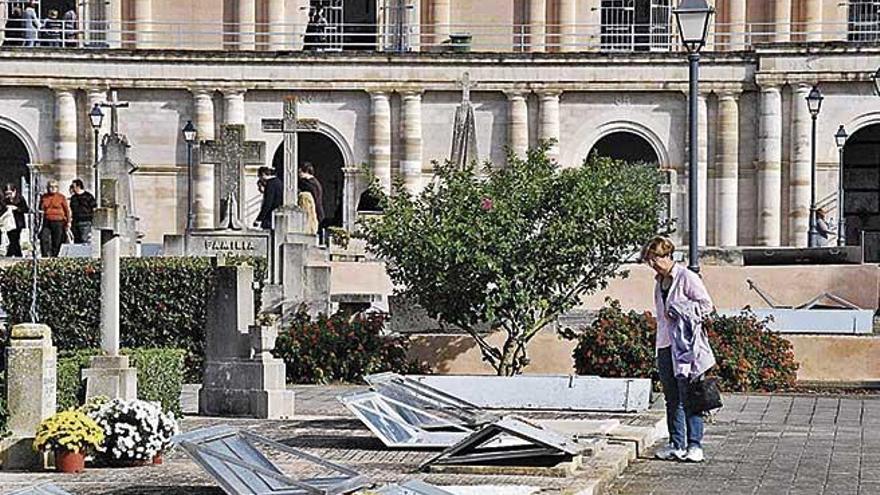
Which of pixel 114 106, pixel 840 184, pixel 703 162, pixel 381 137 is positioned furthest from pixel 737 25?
pixel 114 106

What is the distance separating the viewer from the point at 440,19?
52.6m

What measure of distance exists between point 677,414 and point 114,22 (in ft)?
121

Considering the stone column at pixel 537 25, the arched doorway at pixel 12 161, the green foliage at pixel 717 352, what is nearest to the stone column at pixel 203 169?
the arched doorway at pixel 12 161

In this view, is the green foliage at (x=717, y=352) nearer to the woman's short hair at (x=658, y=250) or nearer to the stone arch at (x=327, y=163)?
the woman's short hair at (x=658, y=250)

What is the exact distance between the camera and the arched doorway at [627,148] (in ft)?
169

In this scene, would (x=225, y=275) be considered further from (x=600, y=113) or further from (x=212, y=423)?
(x=600, y=113)

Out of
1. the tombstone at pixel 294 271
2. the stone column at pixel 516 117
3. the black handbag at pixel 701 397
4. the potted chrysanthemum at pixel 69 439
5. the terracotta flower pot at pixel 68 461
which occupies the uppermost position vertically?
the stone column at pixel 516 117

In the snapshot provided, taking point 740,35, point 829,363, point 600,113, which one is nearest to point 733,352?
point 829,363

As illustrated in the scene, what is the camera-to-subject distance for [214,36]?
52281mm

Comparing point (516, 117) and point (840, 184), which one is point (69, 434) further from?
point (840, 184)

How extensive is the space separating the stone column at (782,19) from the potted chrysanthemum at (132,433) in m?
37.4

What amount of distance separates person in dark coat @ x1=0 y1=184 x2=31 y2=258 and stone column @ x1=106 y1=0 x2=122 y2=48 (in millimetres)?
6971

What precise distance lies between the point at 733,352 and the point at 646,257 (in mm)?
9677

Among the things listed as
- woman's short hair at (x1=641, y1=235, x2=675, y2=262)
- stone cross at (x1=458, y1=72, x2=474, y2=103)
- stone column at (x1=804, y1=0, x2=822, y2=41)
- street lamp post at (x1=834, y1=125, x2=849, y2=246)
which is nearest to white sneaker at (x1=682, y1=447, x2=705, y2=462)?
woman's short hair at (x1=641, y1=235, x2=675, y2=262)
